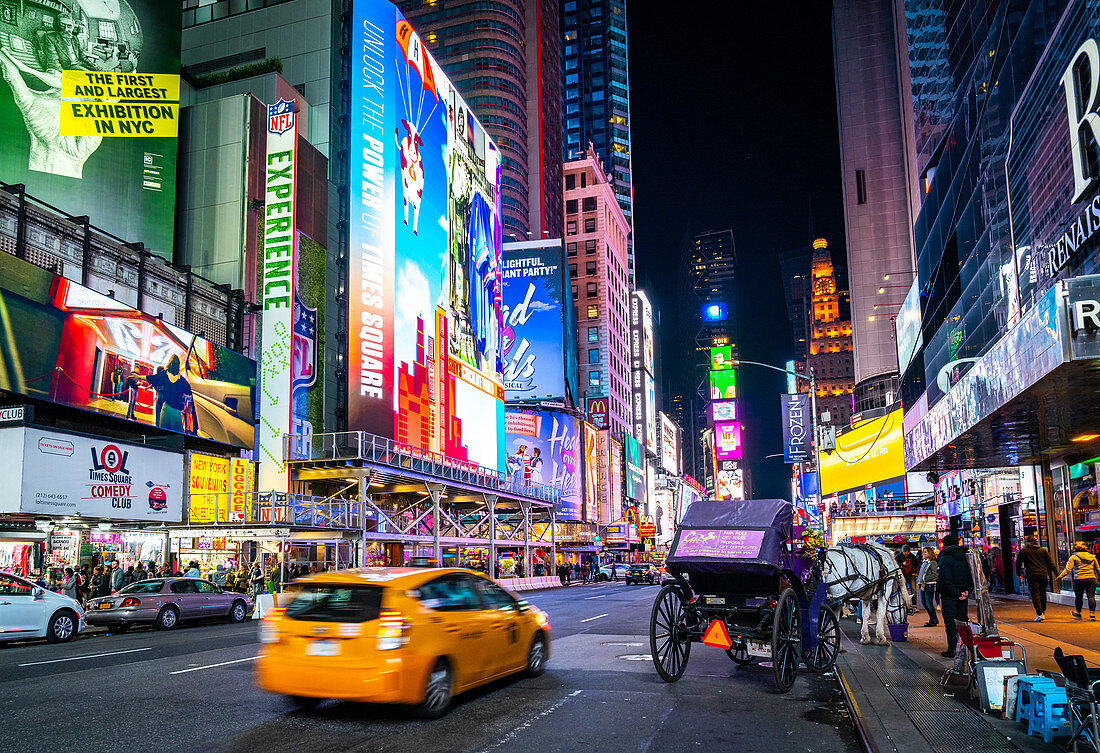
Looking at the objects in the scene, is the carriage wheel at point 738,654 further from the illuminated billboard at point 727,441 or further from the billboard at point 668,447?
the billboard at point 668,447

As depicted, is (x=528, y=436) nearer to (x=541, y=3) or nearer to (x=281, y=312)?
(x=281, y=312)

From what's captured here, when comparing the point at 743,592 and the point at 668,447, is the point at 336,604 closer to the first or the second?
the point at 743,592

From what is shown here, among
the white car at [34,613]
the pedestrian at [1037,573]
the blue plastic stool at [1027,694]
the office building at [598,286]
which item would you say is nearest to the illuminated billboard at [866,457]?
the pedestrian at [1037,573]

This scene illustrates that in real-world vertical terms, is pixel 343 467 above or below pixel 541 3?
below

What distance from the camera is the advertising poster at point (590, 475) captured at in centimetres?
9244

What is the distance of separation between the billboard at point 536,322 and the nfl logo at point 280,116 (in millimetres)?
45353

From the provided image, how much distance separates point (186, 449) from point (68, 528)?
20.9 ft

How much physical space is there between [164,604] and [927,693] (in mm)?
19385

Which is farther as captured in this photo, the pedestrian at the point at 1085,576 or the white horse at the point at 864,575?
the pedestrian at the point at 1085,576

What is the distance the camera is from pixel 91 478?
29.0 metres

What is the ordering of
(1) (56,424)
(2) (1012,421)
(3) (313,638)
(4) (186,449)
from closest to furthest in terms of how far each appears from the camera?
1. (3) (313,638)
2. (2) (1012,421)
3. (1) (56,424)
4. (4) (186,449)

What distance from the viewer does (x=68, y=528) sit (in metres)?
29.8

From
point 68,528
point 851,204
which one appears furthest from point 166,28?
point 851,204

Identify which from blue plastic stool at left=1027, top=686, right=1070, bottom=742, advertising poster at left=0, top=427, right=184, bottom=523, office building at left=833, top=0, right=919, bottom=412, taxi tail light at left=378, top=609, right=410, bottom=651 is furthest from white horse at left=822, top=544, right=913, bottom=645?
office building at left=833, top=0, right=919, bottom=412
